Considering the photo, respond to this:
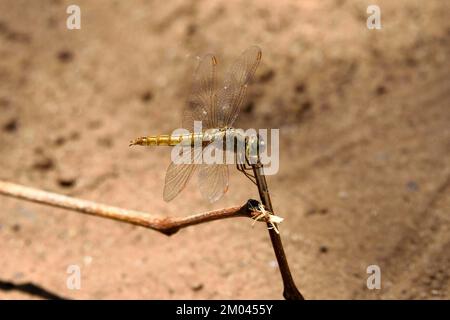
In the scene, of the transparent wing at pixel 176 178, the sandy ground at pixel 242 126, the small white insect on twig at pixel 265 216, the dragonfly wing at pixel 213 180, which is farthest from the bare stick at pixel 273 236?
the sandy ground at pixel 242 126

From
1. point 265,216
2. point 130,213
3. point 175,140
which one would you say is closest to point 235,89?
point 175,140

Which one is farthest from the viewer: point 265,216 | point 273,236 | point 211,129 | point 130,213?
point 130,213

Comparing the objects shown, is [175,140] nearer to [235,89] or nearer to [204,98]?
[204,98]

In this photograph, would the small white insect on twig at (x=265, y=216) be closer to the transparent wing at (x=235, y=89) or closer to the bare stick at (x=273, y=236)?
the bare stick at (x=273, y=236)

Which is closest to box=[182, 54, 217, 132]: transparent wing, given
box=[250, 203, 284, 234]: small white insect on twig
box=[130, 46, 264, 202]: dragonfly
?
box=[130, 46, 264, 202]: dragonfly

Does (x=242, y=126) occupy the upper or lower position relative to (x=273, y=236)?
upper
